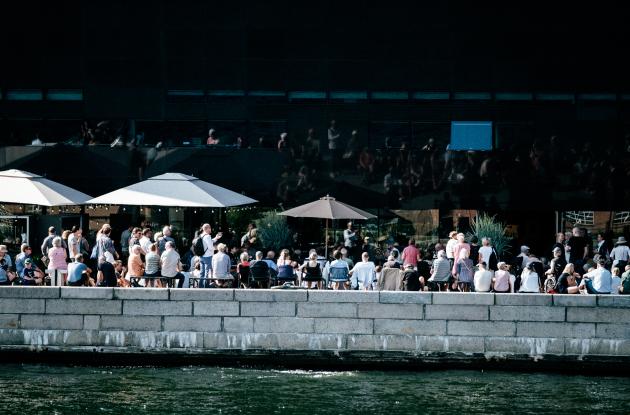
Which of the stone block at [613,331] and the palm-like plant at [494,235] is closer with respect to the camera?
the stone block at [613,331]

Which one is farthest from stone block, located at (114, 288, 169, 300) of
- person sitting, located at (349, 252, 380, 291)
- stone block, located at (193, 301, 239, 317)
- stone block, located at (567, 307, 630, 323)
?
stone block, located at (567, 307, 630, 323)

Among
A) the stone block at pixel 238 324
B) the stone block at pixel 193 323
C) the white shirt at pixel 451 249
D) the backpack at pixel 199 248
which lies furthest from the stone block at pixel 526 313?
the backpack at pixel 199 248

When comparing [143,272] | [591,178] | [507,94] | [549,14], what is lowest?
[143,272]

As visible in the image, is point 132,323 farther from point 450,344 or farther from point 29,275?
point 450,344

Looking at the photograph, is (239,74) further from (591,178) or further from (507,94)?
(591,178)

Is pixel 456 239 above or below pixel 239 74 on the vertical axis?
below

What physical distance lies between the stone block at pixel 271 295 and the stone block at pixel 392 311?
104 cm

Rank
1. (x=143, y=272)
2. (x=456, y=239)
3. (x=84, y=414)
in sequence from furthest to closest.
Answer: (x=456, y=239) → (x=143, y=272) → (x=84, y=414)

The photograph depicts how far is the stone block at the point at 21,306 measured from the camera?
855 inches

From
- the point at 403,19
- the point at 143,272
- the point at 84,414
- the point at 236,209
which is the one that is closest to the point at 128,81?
Answer: the point at 236,209

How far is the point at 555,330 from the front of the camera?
21359 mm

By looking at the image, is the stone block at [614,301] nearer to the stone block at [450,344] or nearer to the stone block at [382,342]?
the stone block at [450,344]

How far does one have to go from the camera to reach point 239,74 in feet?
101

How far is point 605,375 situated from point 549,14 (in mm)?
12174
